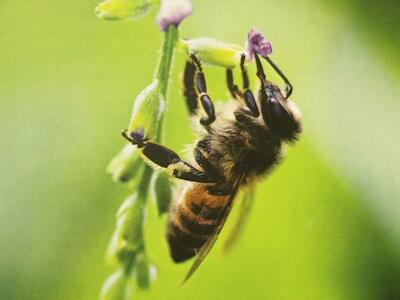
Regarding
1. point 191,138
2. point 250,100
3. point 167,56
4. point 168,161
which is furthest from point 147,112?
point 191,138

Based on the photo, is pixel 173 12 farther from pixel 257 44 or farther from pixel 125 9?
pixel 257 44

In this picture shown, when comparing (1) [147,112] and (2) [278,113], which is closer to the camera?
(1) [147,112]

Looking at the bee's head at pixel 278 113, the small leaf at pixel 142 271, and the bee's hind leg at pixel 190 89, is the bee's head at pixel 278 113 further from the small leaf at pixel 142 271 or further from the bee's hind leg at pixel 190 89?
the small leaf at pixel 142 271

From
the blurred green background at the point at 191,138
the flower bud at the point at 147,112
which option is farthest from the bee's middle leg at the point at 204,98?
the blurred green background at the point at 191,138

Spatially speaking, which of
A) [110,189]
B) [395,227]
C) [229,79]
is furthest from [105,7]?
[395,227]

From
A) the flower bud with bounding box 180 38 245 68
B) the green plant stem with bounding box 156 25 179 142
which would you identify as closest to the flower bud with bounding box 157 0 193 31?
the green plant stem with bounding box 156 25 179 142

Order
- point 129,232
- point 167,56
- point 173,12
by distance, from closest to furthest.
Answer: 1. point 173,12
2. point 167,56
3. point 129,232
